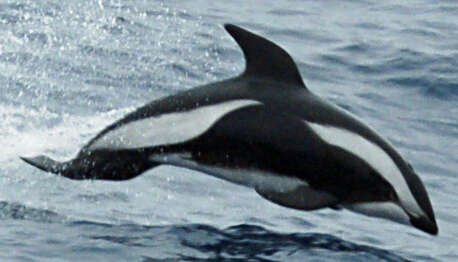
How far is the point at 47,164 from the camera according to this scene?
7.73 m

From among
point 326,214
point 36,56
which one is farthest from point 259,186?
point 36,56

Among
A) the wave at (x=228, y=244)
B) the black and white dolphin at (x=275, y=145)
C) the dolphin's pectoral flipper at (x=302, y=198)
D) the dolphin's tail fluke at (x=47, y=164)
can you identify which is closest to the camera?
the dolphin's pectoral flipper at (x=302, y=198)

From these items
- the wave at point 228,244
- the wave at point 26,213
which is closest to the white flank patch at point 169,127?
the wave at point 228,244

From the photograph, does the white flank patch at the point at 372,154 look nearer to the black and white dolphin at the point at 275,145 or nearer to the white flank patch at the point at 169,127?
the black and white dolphin at the point at 275,145

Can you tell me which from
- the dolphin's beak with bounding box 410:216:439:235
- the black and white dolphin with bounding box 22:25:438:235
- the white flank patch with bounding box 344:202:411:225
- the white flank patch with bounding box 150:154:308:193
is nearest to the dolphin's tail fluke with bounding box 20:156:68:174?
the black and white dolphin with bounding box 22:25:438:235

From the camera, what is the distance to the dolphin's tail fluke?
7660mm

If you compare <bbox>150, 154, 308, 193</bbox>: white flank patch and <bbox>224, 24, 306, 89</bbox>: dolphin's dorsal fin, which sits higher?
<bbox>224, 24, 306, 89</bbox>: dolphin's dorsal fin

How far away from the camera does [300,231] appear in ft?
28.1

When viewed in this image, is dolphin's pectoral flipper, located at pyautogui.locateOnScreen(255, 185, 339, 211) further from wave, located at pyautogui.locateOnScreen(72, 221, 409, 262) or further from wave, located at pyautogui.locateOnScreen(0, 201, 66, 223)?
wave, located at pyautogui.locateOnScreen(0, 201, 66, 223)

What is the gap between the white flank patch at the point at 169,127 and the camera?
7.32 m

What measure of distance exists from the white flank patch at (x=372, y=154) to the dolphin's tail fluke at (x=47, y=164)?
1.57 meters

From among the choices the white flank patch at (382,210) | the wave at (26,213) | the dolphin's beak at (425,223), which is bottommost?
the wave at (26,213)

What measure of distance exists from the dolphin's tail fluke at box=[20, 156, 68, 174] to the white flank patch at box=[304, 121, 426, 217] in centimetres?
157

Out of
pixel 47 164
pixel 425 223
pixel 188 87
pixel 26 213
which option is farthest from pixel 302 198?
pixel 188 87
